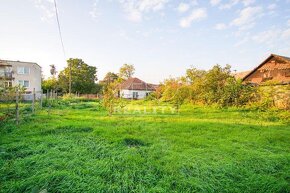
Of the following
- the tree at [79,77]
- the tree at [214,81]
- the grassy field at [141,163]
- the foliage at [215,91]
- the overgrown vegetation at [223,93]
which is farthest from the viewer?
the tree at [79,77]

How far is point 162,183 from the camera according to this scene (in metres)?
3.19

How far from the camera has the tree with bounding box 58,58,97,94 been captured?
141 ft

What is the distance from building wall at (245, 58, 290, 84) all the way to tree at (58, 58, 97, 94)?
1300 inches

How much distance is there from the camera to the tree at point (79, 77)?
141ft

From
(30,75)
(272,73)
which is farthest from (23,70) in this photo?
(272,73)

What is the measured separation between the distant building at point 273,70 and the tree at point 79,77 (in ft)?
108

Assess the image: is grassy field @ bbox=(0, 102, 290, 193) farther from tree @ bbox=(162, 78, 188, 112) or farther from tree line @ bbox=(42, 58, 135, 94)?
tree line @ bbox=(42, 58, 135, 94)

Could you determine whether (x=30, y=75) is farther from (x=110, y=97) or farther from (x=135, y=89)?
(x=110, y=97)

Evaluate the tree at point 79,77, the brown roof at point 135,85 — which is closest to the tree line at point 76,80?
the tree at point 79,77

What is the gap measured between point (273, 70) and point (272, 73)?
1.06ft

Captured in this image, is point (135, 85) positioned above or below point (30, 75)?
below

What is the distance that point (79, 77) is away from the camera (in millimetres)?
43875

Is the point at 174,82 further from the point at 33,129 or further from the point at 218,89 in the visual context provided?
the point at 33,129

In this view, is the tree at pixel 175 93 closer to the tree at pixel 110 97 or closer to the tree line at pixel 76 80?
the tree at pixel 110 97
